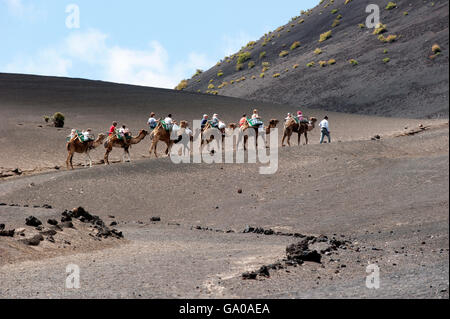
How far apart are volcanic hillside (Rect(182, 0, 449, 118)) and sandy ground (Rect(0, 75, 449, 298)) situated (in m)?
32.5

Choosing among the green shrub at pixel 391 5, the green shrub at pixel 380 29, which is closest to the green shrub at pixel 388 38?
the green shrub at pixel 380 29

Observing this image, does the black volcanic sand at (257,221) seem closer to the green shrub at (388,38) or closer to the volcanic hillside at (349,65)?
the volcanic hillside at (349,65)

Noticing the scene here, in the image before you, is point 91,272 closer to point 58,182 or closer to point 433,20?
point 58,182

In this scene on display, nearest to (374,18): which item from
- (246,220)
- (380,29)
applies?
(246,220)

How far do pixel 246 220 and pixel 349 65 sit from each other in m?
59.9

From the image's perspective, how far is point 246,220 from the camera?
20891 mm

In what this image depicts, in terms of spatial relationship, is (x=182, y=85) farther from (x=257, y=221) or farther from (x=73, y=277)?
(x=73, y=277)

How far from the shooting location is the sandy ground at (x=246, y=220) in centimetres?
1005

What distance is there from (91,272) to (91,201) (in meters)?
12.4

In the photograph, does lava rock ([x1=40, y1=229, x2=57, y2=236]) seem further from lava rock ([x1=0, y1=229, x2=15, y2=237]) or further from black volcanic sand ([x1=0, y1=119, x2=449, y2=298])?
black volcanic sand ([x1=0, y1=119, x2=449, y2=298])

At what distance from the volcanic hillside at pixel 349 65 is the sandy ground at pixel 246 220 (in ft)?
107

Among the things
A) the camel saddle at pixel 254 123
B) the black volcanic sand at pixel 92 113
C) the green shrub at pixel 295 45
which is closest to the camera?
the camel saddle at pixel 254 123

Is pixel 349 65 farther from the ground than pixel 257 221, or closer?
farther from the ground
